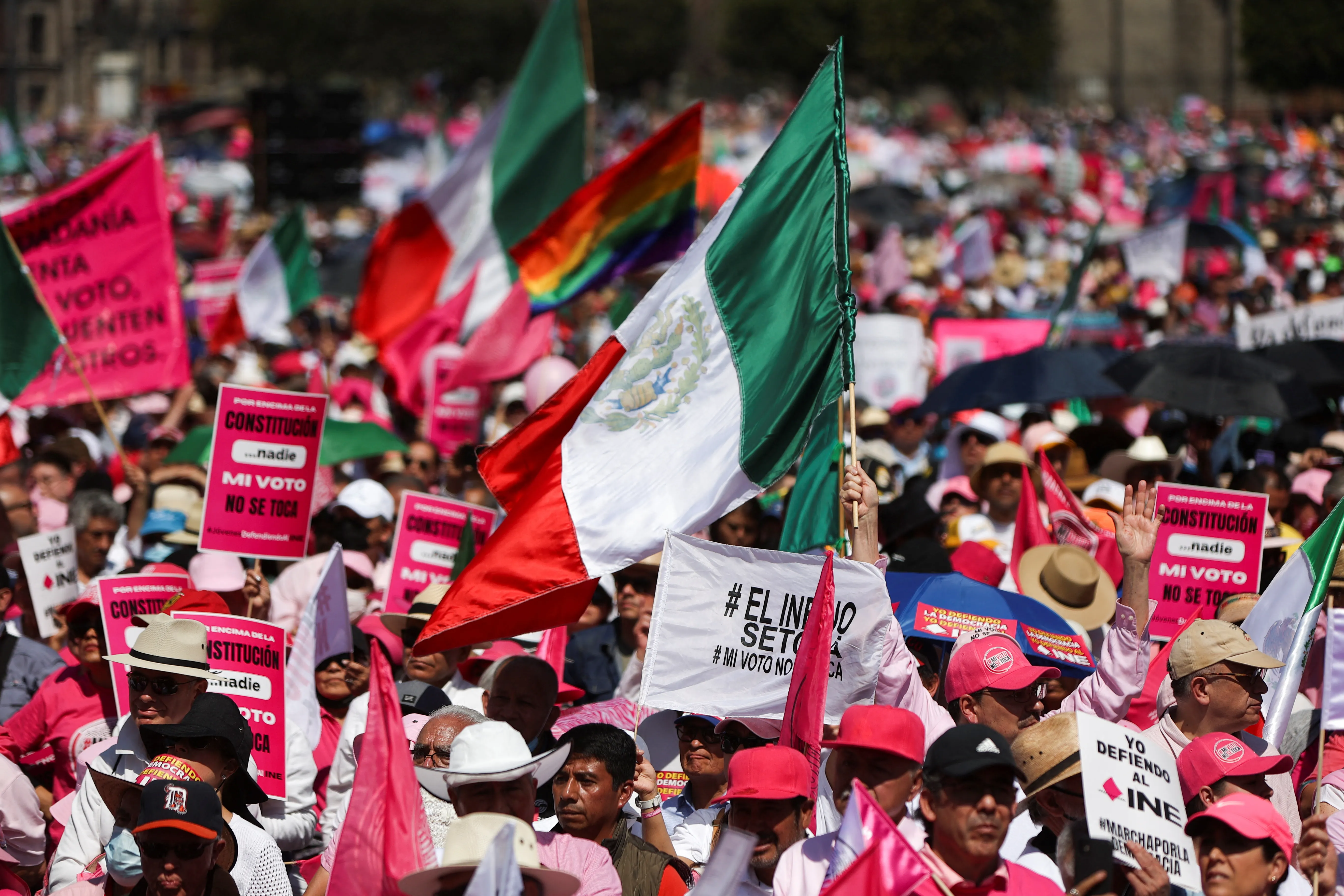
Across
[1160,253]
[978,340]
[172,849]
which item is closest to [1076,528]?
[172,849]

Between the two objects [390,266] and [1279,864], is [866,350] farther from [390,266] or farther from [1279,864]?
[1279,864]

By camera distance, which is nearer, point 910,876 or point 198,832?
point 910,876

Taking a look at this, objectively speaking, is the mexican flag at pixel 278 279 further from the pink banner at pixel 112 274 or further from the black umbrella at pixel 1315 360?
the black umbrella at pixel 1315 360

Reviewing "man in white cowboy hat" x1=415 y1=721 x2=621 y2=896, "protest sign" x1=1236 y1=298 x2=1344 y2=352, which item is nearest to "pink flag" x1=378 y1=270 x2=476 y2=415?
"protest sign" x1=1236 y1=298 x2=1344 y2=352

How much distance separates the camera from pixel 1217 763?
4.88 meters

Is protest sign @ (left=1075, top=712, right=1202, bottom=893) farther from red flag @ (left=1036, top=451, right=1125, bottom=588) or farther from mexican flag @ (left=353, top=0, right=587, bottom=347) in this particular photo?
mexican flag @ (left=353, top=0, right=587, bottom=347)

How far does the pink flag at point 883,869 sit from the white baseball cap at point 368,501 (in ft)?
16.7

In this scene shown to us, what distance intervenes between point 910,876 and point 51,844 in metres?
3.23

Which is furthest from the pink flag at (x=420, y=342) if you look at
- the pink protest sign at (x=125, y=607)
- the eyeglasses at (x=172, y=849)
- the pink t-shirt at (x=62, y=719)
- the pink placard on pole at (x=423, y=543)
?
the eyeglasses at (x=172, y=849)

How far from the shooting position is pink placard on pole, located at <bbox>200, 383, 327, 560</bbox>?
7.68 meters

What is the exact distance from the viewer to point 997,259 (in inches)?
845

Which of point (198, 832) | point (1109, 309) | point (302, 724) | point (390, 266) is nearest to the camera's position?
point (198, 832)

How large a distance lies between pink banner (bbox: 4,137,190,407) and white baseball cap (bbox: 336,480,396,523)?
5.51 ft

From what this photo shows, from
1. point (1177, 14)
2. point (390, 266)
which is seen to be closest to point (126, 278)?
point (390, 266)
